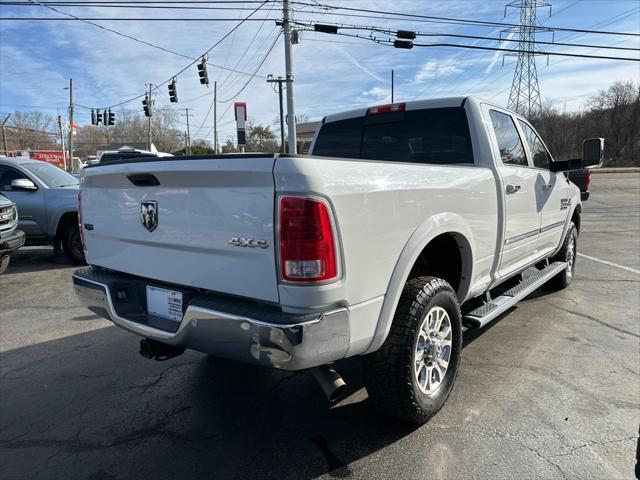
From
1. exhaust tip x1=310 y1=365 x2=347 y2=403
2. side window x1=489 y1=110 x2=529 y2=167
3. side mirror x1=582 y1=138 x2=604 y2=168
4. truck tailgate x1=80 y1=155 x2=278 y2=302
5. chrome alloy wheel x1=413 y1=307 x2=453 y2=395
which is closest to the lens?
truck tailgate x1=80 y1=155 x2=278 y2=302

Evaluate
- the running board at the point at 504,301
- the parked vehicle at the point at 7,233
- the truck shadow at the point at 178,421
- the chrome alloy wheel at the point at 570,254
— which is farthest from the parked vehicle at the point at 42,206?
the chrome alloy wheel at the point at 570,254

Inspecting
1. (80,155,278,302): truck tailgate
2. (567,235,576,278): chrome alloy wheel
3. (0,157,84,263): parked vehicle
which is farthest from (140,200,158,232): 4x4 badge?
(0,157,84,263): parked vehicle

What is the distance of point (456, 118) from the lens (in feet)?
12.3

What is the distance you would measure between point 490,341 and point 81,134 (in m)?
99.0

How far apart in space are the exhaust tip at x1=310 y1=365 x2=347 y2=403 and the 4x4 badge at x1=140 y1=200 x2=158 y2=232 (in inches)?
47.9

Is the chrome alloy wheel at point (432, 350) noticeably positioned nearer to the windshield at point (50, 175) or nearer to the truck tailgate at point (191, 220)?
the truck tailgate at point (191, 220)

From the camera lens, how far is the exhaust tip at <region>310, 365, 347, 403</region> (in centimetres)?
246

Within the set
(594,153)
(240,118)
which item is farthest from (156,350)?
(240,118)

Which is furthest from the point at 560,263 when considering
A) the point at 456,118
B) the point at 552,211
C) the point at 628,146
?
the point at 628,146

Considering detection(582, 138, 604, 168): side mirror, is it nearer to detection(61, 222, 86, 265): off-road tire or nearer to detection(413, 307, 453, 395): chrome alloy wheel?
detection(413, 307, 453, 395): chrome alloy wheel

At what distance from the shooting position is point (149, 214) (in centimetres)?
263

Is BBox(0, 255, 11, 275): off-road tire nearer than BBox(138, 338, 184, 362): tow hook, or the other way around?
BBox(138, 338, 184, 362): tow hook

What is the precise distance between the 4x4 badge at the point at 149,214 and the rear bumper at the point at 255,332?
0.38m

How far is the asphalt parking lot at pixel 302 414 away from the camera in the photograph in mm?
2523
